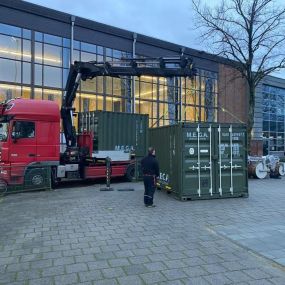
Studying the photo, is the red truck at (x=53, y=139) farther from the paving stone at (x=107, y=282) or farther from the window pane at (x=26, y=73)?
the window pane at (x=26, y=73)

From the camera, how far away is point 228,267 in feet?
18.7

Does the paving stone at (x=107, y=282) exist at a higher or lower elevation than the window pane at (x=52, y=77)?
lower

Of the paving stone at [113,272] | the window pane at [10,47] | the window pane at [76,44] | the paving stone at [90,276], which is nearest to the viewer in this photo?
the paving stone at [90,276]

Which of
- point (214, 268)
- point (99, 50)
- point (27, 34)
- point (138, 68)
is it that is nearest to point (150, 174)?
point (214, 268)

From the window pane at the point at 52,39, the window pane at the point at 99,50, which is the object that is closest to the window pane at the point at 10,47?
the window pane at the point at 52,39

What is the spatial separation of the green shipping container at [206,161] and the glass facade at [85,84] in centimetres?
1473

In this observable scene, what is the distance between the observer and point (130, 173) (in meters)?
18.2

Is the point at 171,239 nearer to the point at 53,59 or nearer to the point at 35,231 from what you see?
the point at 35,231

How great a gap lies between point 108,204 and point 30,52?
63.2 ft

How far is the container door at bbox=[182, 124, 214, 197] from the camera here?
40.0ft

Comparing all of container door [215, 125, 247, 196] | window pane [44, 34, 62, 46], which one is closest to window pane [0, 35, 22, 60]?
window pane [44, 34, 62, 46]

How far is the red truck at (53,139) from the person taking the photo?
14.4m

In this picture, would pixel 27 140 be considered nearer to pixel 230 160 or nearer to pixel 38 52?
pixel 230 160

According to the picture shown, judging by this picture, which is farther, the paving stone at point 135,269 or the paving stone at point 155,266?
the paving stone at point 155,266
